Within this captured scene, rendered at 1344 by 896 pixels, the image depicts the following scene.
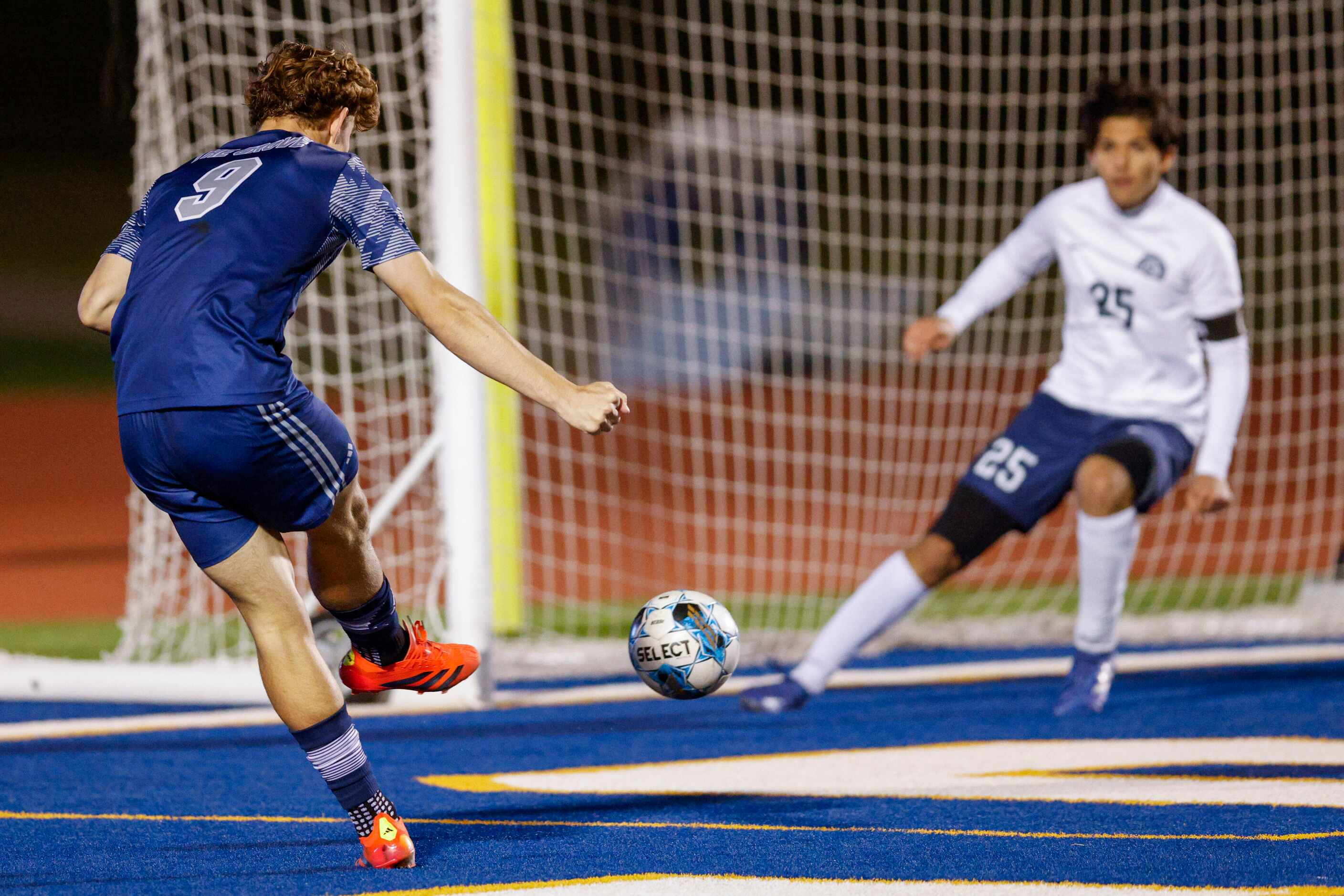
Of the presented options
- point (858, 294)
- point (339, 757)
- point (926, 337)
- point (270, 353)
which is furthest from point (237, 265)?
point (858, 294)

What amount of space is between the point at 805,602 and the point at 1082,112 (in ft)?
10.8

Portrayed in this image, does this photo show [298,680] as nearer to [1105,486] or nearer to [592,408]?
[592,408]

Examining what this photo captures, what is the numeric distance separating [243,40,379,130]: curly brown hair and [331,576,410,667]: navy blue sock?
924 millimetres

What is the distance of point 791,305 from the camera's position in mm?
15156

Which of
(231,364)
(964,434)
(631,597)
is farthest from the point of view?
(964,434)

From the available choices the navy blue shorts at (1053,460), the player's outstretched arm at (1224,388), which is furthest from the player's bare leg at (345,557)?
the player's outstretched arm at (1224,388)

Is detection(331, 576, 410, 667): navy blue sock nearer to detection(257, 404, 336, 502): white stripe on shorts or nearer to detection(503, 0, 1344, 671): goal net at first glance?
detection(257, 404, 336, 502): white stripe on shorts

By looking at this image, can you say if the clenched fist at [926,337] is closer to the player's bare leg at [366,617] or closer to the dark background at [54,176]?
the player's bare leg at [366,617]

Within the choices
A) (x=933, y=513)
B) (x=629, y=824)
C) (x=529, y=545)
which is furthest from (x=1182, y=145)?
(x=629, y=824)

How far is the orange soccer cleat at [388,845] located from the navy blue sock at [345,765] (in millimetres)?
16

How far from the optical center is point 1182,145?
16.2 meters

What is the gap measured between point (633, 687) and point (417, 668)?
8.61 feet

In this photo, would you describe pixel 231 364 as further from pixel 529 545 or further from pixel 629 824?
pixel 529 545

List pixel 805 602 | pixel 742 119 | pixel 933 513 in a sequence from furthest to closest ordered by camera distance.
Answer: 1. pixel 742 119
2. pixel 933 513
3. pixel 805 602
